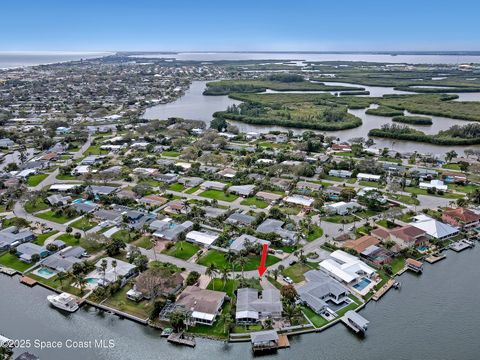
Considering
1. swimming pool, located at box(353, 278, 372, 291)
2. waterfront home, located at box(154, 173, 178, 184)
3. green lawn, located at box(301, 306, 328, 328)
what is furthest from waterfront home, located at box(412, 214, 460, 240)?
waterfront home, located at box(154, 173, 178, 184)

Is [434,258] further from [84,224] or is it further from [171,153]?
[171,153]

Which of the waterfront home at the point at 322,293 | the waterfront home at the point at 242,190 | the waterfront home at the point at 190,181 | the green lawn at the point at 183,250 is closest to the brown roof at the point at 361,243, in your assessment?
the waterfront home at the point at 322,293

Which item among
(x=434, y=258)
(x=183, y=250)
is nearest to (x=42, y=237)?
(x=183, y=250)

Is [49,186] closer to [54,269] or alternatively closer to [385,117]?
[54,269]

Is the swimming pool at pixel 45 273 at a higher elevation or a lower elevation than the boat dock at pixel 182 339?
higher

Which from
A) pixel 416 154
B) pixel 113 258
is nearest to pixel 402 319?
pixel 113 258

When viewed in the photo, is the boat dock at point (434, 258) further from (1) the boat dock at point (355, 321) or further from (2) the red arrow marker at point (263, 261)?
(2) the red arrow marker at point (263, 261)
